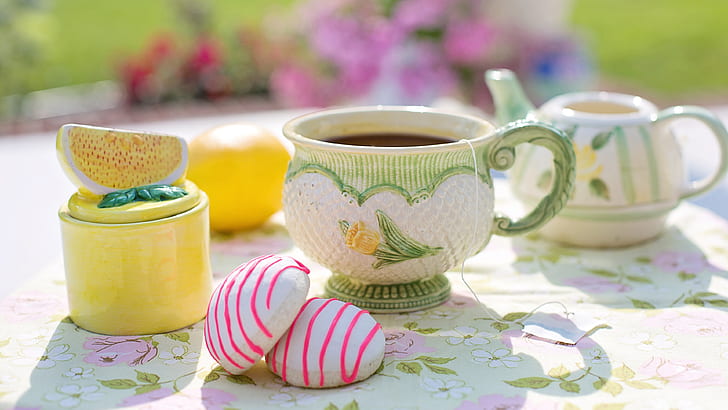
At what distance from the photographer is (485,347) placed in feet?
2.84

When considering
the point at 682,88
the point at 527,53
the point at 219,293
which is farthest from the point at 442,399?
the point at 682,88

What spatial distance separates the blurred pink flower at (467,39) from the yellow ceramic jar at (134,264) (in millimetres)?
1242

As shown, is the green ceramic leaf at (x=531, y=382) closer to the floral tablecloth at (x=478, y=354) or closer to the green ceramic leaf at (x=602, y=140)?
the floral tablecloth at (x=478, y=354)

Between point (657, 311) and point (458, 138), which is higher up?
point (458, 138)

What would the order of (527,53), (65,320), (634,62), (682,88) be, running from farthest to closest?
(634,62), (682,88), (527,53), (65,320)

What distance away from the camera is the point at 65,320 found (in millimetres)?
928

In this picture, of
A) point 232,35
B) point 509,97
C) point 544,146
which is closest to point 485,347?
point 544,146

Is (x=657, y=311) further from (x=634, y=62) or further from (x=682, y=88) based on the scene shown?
(x=634, y=62)

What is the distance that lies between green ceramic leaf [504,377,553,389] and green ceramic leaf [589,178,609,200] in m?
0.41

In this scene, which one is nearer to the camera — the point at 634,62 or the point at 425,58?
the point at 425,58

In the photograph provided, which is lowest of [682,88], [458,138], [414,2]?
[682,88]

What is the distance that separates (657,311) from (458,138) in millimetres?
312

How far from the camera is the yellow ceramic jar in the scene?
86 centimetres

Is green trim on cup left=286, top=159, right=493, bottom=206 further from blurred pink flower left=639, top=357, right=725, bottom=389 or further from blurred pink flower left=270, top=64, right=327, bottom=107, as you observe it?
blurred pink flower left=270, top=64, right=327, bottom=107
